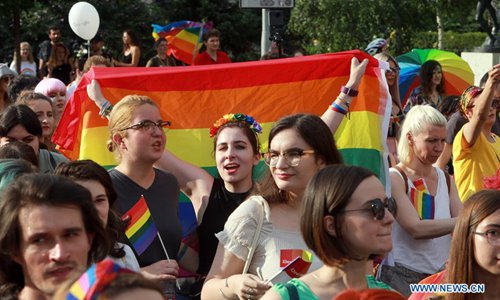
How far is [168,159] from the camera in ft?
20.5

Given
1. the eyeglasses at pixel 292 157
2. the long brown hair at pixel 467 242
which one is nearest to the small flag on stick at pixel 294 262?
the eyeglasses at pixel 292 157

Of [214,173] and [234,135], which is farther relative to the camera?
[214,173]

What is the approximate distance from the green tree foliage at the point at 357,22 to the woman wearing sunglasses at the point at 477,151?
16751mm

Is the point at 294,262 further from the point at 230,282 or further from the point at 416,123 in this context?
the point at 416,123

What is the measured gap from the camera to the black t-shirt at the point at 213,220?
5.56 m

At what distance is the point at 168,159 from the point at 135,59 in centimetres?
901

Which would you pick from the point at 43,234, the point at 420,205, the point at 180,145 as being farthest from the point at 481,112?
the point at 43,234

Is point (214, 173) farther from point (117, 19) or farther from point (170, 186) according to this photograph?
point (117, 19)

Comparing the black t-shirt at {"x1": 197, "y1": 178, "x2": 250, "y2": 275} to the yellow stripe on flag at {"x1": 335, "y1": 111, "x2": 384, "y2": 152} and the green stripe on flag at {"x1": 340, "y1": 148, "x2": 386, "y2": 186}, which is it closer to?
the green stripe on flag at {"x1": 340, "y1": 148, "x2": 386, "y2": 186}

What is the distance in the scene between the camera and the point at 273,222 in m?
4.86

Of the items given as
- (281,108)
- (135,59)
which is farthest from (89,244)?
(135,59)

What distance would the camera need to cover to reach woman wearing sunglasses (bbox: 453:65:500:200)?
24.0 ft

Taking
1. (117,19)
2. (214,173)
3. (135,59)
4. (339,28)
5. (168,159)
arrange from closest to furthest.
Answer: (168,159) → (214,173) → (135,59) → (339,28) → (117,19)

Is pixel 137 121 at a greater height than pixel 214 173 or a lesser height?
greater
